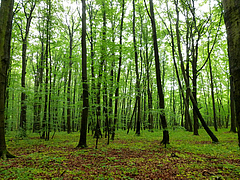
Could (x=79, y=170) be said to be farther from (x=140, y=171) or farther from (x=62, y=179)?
(x=140, y=171)

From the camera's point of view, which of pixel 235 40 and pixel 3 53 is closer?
pixel 235 40

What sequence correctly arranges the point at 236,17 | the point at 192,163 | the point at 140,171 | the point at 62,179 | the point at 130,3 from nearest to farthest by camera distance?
the point at 236,17 < the point at 62,179 < the point at 140,171 < the point at 192,163 < the point at 130,3

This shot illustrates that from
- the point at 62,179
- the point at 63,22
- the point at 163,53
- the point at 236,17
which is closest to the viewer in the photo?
the point at 236,17

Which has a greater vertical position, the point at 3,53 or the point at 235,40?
the point at 3,53

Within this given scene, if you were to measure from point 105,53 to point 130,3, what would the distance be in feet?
31.8

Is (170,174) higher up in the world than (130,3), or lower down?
lower down

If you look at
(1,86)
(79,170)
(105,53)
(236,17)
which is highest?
(105,53)

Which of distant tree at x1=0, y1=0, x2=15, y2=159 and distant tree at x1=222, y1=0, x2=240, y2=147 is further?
distant tree at x1=0, y1=0, x2=15, y2=159

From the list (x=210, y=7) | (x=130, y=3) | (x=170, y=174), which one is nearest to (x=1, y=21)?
(x=170, y=174)

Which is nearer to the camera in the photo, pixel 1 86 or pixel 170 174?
pixel 170 174

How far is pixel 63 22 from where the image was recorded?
1691 centimetres

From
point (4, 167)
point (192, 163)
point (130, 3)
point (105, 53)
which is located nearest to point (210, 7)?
point (130, 3)

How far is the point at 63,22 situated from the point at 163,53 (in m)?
15.8

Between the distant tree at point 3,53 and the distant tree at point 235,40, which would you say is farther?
the distant tree at point 3,53
